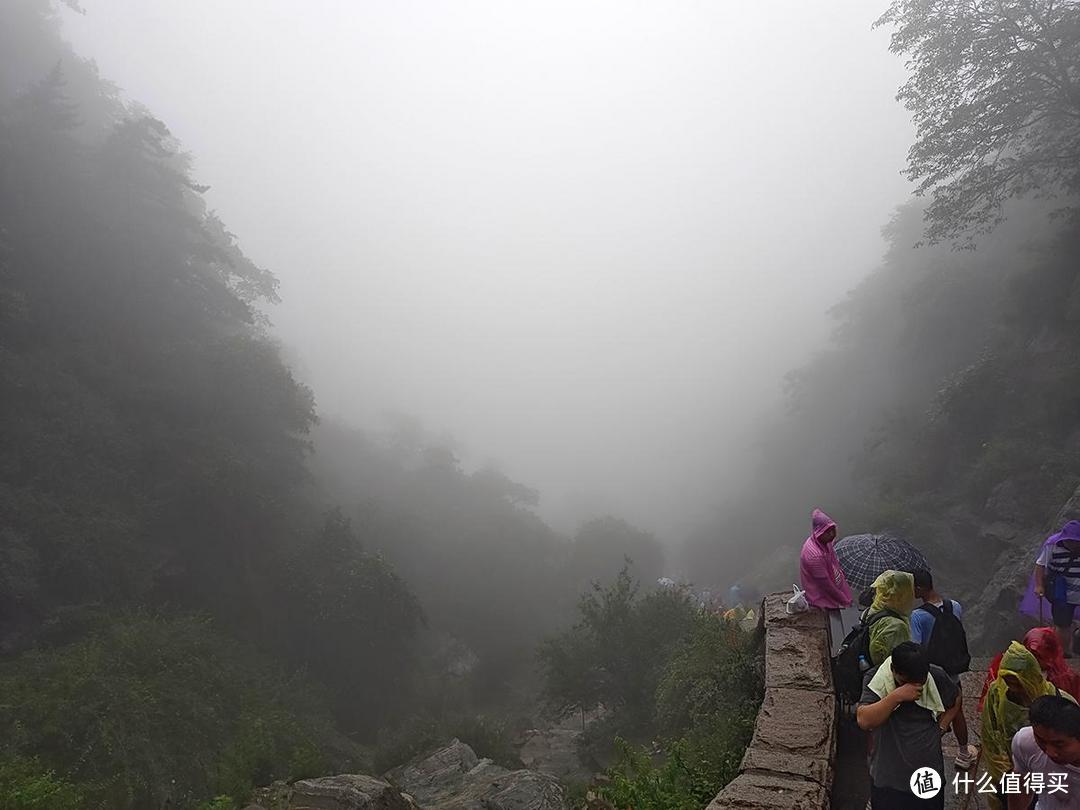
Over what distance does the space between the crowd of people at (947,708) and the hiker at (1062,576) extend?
6.01 feet

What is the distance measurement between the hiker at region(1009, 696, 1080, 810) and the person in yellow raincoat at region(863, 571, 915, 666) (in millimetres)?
818

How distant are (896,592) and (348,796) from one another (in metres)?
6.93

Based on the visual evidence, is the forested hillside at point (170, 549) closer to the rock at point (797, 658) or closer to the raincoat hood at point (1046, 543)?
the rock at point (797, 658)

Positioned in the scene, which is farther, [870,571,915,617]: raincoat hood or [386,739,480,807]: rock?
[386,739,480,807]: rock

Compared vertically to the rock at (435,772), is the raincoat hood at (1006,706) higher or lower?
higher

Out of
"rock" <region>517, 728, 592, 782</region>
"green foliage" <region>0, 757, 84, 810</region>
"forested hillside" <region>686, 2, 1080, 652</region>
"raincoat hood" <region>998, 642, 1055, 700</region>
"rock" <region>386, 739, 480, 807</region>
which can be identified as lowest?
"rock" <region>517, 728, 592, 782</region>

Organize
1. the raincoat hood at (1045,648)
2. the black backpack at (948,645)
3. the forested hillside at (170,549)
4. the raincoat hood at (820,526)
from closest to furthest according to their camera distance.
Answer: the raincoat hood at (1045,648) → the black backpack at (948,645) → the raincoat hood at (820,526) → the forested hillside at (170,549)

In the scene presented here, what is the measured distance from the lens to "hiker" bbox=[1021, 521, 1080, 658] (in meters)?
5.60

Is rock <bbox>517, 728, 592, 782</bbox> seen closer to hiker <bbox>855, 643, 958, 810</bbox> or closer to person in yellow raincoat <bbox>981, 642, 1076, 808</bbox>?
person in yellow raincoat <bbox>981, 642, 1076, 808</bbox>

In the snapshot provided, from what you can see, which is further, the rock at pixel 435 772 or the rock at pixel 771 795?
the rock at pixel 435 772

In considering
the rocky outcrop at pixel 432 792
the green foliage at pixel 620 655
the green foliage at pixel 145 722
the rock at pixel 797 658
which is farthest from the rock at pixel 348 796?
the green foliage at pixel 620 655

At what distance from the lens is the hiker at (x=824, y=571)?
5.88 metres

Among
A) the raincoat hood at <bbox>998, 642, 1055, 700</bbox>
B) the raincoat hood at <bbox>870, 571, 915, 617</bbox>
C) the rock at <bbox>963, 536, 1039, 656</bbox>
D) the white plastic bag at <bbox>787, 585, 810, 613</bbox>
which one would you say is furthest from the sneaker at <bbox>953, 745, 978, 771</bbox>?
the rock at <bbox>963, 536, 1039, 656</bbox>

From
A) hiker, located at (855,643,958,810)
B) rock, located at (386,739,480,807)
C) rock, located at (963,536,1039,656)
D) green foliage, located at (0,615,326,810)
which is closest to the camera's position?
hiker, located at (855,643,958,810)
